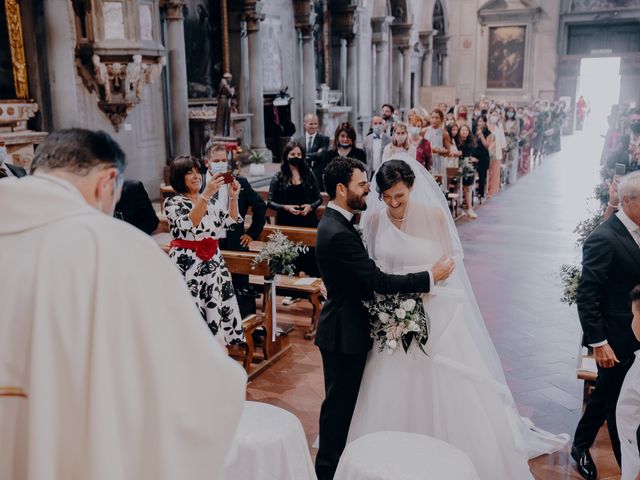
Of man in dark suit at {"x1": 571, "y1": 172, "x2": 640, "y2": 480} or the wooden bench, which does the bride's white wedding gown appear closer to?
man in dark suit at {"x1": 571, "y1": 172, "x2": 640, "y2": 480}

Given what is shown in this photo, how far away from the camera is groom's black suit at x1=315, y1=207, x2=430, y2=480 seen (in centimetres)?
335

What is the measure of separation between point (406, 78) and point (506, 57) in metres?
8.88

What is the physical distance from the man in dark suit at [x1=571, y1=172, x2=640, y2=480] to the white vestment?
2407mm

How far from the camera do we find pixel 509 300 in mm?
7176

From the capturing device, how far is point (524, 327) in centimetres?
636

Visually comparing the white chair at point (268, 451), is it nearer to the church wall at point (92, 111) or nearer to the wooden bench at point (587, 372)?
the wooden bench at point (587, 372)

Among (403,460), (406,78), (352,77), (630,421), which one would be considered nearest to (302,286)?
(403,460)

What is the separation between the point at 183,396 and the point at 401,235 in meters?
2.04

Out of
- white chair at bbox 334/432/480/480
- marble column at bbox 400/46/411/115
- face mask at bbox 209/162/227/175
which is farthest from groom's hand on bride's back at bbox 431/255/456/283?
marble column at bbox 400/46/411/115

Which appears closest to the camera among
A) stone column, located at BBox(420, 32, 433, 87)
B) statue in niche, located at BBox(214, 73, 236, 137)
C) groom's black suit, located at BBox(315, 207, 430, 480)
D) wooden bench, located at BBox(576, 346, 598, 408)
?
groom's black suit, located at BBox(315, 207, 430, 480)

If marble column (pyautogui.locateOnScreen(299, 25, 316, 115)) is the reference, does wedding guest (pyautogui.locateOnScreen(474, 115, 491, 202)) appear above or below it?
below

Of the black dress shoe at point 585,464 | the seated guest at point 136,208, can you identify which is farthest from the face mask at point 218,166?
the black dress shoe at point 585,464

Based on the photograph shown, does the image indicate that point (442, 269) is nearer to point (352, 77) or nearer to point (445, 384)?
point (445, 384)

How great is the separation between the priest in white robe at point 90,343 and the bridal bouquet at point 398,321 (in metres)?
1.73
